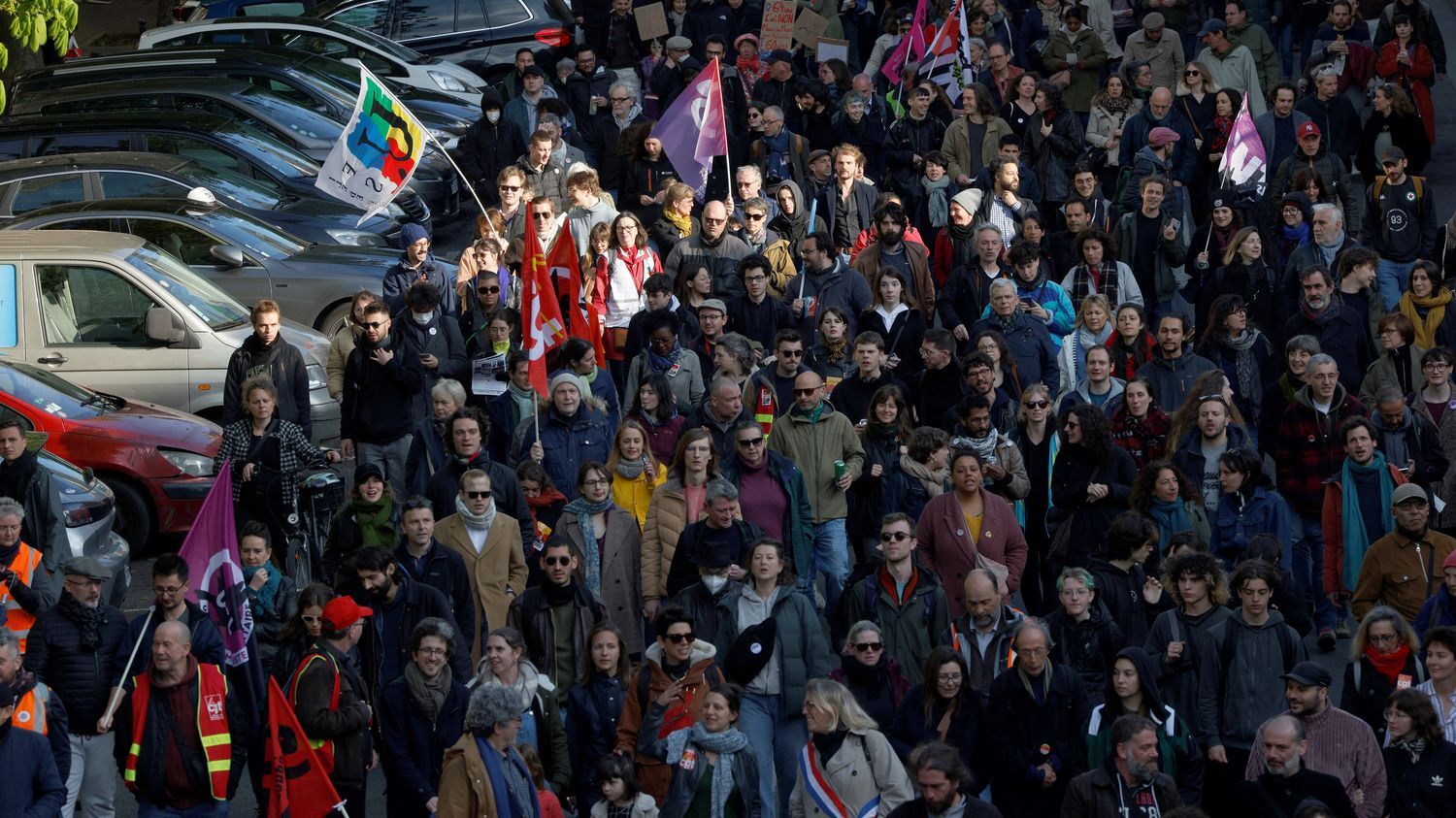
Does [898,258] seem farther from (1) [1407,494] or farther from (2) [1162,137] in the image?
(1) [1407,494]

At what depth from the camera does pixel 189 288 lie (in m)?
17.2

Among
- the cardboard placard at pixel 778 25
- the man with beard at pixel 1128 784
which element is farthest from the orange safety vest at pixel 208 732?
the cardboard placard at pixel 778 25

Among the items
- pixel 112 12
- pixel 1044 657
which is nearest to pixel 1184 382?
pixel 1044 657

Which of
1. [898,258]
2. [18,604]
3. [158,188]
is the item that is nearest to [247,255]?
[158,188]

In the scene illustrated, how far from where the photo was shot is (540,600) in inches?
461

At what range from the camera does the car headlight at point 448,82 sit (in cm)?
2628

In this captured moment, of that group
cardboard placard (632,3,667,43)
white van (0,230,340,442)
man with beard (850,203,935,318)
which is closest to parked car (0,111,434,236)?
cardboard placard (632,3,667,43)

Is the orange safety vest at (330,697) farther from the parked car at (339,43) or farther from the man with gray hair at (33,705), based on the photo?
the parked car at (339,43)

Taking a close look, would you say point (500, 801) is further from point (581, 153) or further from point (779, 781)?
point (581, 153)

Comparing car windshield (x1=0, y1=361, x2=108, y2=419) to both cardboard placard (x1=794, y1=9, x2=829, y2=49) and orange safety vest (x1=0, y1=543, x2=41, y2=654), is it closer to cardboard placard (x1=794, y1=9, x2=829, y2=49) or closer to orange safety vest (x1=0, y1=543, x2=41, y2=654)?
orange safety vest (x1=0, y1=543, x2=41, y2=654)

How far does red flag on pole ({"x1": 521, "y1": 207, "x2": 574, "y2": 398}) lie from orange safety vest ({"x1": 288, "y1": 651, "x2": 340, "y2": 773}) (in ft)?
11.1

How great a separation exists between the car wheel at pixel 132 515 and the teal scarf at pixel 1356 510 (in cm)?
781

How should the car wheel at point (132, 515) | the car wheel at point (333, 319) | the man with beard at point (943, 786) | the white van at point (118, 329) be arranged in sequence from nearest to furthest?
the man with beard at point (943, 786), the car wheel at point (132, 515), the white van at point (118, 329), the car wheel at point (333, 319)

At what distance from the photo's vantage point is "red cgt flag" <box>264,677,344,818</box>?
1068 cm
